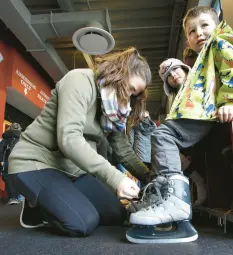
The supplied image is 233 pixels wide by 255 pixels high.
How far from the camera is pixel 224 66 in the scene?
1.05m

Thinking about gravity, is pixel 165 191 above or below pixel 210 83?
below

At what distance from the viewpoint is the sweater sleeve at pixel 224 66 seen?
3.32 ft

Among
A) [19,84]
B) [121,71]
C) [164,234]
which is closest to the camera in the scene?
[164,234]

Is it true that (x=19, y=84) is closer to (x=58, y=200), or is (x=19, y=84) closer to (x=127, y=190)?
(x=58, y=200)

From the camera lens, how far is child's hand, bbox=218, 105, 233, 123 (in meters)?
0.96

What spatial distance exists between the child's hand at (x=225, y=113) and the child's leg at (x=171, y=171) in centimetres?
9

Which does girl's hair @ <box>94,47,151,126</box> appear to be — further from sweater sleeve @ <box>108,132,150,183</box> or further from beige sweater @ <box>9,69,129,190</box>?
sweater sleeve @ <box>108,132,150,183</box>

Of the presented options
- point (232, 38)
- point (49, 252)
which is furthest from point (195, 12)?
point (49, 252)

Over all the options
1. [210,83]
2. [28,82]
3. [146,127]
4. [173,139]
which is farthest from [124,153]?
[28,82]

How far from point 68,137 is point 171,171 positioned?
40 centimetres

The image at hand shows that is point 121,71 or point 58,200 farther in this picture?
point 121,71

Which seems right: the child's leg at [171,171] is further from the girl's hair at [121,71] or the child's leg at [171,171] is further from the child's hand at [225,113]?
the girl's hair at [121,71]

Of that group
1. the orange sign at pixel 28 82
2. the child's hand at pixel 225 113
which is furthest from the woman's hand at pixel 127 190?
the orange sign at pixel 28 82

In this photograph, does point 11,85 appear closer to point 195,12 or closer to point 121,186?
point 195,12
